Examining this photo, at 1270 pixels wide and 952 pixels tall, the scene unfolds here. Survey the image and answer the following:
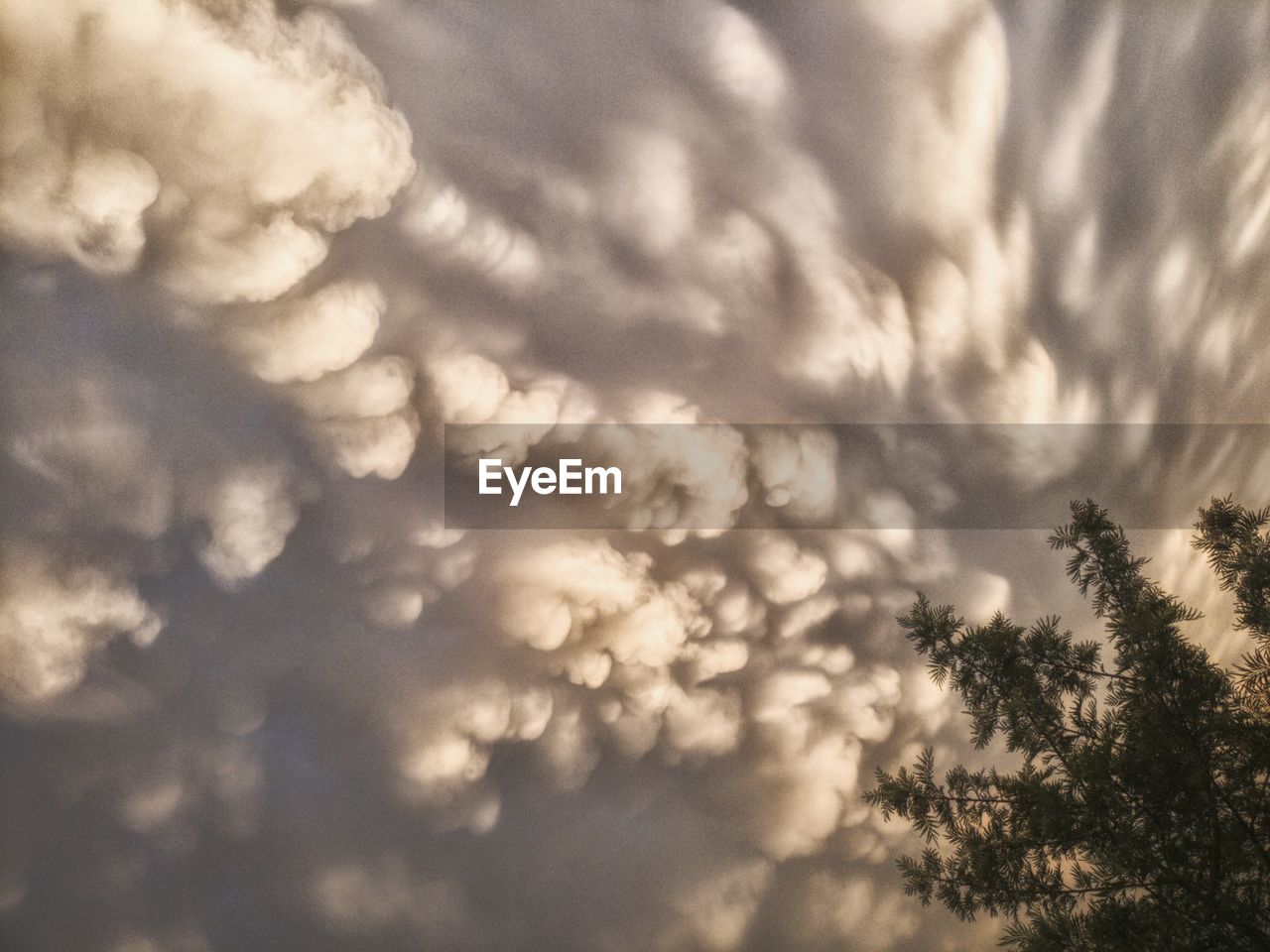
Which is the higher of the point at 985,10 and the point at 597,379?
the point at 985,10

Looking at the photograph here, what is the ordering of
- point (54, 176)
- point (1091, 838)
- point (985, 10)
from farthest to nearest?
point (985, 10), point (54, 176), point (1091, 838)

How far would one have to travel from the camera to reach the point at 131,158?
4.68 meters

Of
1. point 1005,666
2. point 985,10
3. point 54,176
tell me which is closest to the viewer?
point 1005,666

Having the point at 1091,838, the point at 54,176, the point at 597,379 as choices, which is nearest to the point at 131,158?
the point at 54,176

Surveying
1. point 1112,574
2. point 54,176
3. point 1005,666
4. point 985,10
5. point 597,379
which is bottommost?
point 1005,666

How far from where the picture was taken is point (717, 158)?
209 inches

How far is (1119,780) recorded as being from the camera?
98.2 inches

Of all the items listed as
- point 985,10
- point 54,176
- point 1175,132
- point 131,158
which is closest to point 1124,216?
point 1175,132

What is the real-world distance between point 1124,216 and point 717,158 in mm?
3808

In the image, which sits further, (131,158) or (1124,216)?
(1124,216)

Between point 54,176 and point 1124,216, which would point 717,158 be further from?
point 54,176

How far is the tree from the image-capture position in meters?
2.29

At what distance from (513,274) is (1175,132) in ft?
19.8

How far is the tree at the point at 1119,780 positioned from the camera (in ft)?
7.53
